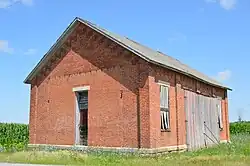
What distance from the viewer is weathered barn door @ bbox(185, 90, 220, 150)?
21761 mm

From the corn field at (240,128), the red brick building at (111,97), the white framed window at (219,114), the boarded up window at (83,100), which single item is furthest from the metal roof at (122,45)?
the corn field at (240,128)

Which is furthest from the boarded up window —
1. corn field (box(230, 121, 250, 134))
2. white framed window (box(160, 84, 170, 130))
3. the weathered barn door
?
corn field (box(230, 121, 250, 134))

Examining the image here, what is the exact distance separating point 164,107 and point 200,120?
5224 mm

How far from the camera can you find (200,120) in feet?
76.8

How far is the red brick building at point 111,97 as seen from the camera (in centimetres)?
1808

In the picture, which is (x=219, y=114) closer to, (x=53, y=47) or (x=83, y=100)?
(x=83, y=100)

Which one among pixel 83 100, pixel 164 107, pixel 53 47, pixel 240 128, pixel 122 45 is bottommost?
pixel 240 128

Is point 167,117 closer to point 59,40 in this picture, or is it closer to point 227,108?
point 59,40

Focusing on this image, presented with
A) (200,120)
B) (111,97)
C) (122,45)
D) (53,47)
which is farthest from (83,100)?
(200,120)

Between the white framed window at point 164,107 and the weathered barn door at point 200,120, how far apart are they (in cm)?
253

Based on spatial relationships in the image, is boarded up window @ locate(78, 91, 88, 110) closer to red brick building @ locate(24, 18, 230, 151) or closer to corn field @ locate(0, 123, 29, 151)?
red brick building @ locate(24, 18, 230, 151)

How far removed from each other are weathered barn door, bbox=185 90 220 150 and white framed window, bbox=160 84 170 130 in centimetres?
253

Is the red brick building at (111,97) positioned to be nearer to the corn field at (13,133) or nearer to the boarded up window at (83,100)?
the boarded up window at (83,100)

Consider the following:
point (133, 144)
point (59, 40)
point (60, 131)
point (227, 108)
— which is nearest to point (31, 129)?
point (60, 131)
